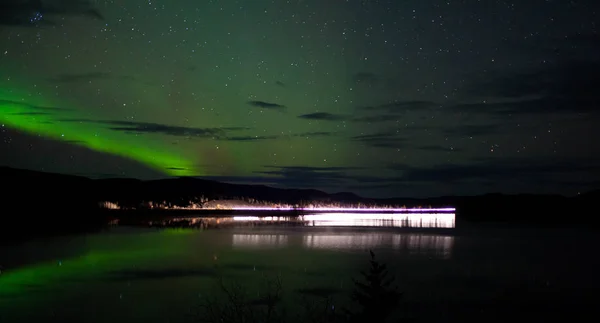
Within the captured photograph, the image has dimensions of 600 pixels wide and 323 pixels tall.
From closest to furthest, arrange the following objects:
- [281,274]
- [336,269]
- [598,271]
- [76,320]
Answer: [76,320]
[281,274]
[336,269]
[598,271]

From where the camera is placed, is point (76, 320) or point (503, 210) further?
point (503, 210)

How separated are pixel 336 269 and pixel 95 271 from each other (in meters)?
13.7

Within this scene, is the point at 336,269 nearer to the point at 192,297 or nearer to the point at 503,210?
the point at 192,297

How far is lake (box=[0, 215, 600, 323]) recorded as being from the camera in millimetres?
23547

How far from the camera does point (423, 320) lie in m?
22.1

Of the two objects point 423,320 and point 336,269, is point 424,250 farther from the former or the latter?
point 423,320

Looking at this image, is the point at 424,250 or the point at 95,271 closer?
the point at 95,271

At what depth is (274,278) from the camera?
30.9m

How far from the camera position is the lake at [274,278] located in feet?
77.3

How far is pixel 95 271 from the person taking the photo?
111ft

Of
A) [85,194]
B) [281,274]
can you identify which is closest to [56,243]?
[281,274]

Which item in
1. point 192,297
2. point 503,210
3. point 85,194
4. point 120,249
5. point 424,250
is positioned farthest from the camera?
point 503,210

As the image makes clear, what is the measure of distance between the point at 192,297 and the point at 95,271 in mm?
10513

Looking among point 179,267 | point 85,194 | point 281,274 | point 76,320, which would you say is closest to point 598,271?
point 281,274
